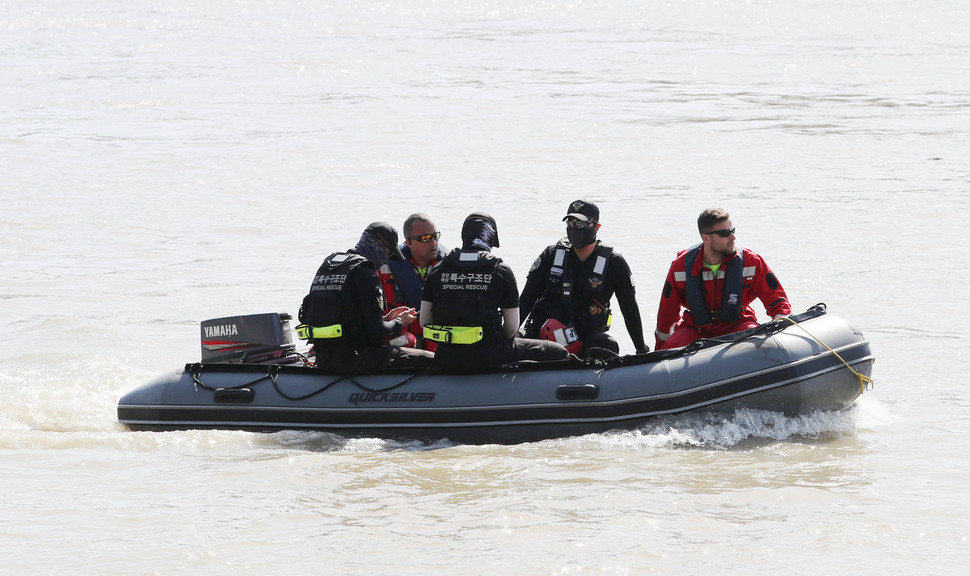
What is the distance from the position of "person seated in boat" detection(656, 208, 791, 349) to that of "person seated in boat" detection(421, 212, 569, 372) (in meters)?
0.75

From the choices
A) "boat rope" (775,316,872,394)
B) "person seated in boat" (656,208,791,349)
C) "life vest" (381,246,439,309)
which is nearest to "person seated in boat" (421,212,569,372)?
"life vest" (381,246,439,309)

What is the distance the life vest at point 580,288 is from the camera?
6.63 m

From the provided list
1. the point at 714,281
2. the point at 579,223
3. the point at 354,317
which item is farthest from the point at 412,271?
the point at 714,281

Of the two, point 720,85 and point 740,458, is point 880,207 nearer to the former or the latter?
point 740,458

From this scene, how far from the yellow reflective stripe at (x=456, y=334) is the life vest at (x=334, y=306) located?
404 millimetres

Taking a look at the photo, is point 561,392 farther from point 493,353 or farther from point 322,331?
point 322,331

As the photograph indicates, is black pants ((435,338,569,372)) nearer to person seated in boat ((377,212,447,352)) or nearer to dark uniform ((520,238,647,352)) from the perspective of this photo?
dark uniform ((520,238,647,352))

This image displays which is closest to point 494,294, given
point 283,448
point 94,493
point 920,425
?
point 283,448

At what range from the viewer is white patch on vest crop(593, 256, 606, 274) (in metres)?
6.61

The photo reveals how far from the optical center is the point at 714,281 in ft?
21.8

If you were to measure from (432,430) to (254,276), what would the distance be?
5589 millimetres

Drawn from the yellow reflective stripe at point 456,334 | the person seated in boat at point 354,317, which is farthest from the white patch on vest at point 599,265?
the person seated in boat at point 354,317

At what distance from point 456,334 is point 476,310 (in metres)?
0.18

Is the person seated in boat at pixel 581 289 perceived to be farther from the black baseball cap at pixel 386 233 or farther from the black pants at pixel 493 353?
the black baseball cap at pixel 386 233
